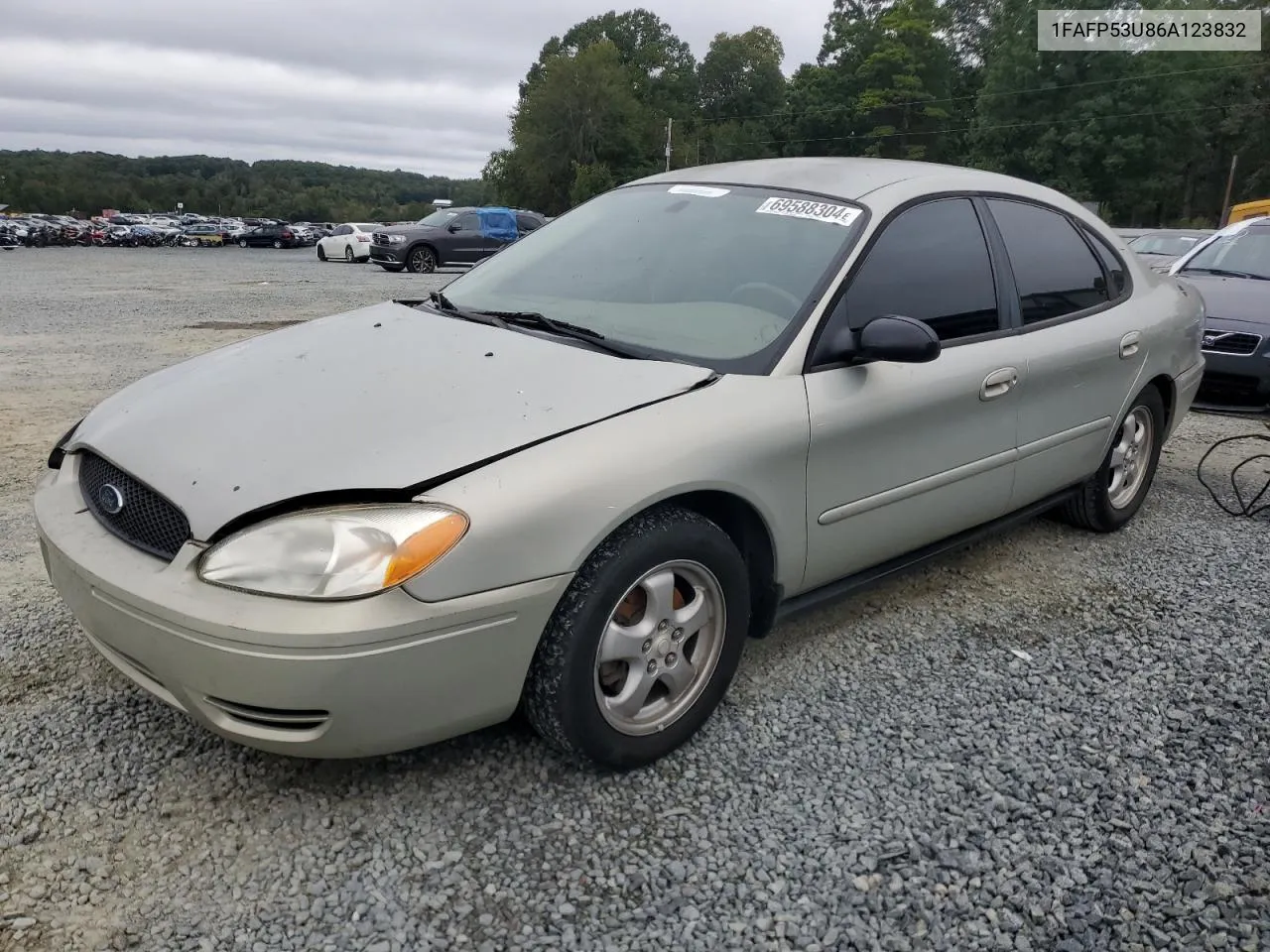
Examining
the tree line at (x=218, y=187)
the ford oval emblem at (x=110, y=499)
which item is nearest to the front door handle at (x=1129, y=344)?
the ford oval emblem at (x=110, y=499)

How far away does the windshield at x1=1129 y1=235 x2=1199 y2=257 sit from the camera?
14.0 m

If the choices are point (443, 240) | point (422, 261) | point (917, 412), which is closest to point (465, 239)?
point (443, 240)

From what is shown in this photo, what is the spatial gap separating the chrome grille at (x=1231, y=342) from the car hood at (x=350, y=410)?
18.4ft

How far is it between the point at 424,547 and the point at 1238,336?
21.5ft

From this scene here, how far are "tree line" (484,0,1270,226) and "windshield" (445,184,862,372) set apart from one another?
52950mm

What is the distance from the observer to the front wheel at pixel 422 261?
22891mm

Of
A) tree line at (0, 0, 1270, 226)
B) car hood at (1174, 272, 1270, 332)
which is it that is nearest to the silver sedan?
car hood at (1174, 272, 1270, 332)

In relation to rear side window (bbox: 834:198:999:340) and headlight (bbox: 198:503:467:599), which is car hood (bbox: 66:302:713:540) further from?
rear side window (bbox: 834:198:999:340)

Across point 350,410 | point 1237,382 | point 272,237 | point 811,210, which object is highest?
point 272,237

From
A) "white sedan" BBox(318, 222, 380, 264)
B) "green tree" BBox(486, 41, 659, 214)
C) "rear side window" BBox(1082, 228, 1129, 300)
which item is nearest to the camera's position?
"rear side window" BBox(1082, 228, 1129, 300)

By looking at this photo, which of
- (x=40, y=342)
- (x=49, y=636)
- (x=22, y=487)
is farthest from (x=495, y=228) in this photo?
(x=49, y=636)

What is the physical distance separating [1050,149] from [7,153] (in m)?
98.0

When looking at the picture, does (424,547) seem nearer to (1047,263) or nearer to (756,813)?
(756,813)

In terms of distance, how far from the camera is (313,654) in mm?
1932
